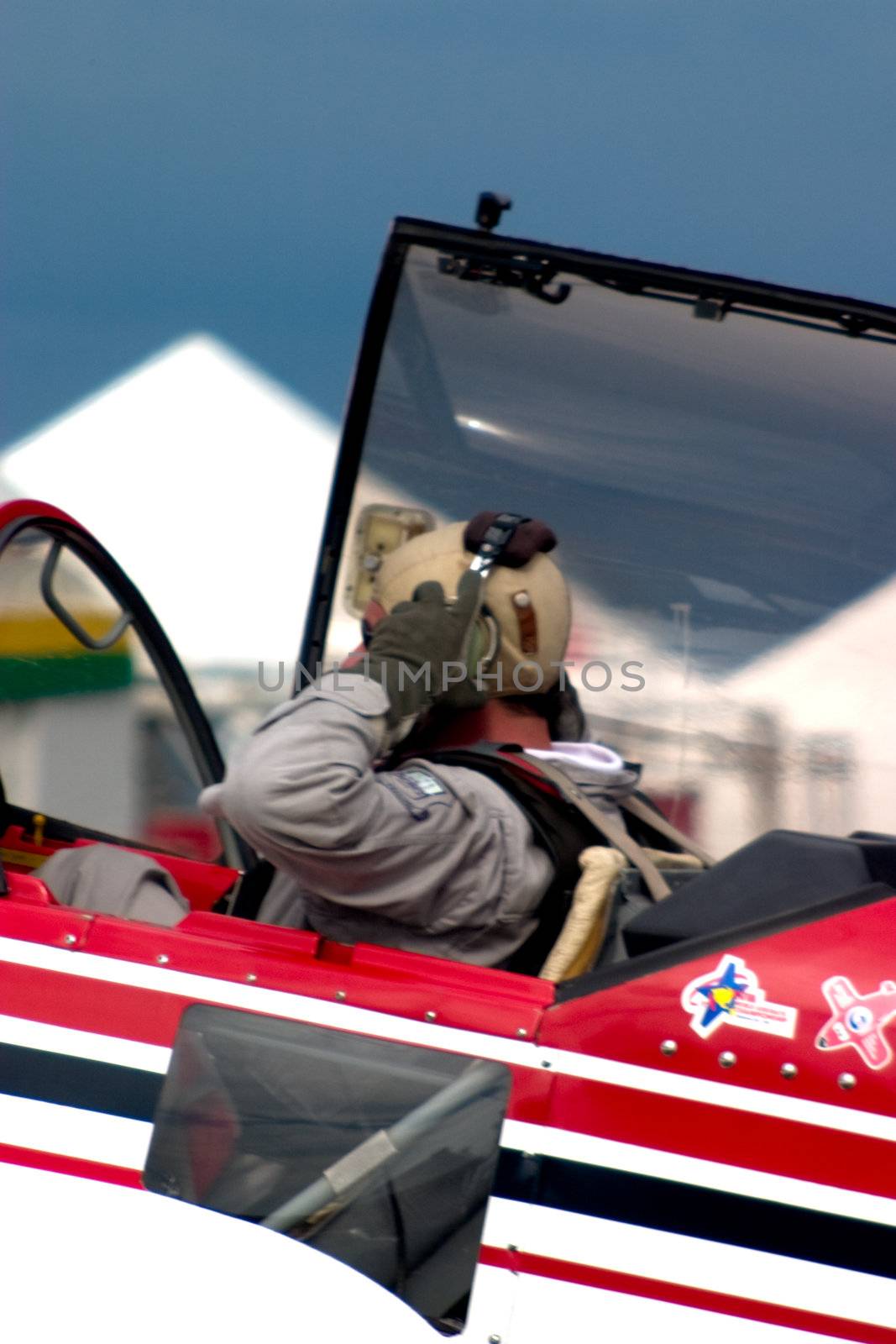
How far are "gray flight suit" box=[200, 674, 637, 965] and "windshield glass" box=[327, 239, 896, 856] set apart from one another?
0.61 metres

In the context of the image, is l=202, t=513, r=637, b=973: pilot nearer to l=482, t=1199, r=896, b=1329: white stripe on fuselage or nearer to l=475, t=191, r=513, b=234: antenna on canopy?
l=482, t=1199, r=896, b=1329: white stripe on fuselage

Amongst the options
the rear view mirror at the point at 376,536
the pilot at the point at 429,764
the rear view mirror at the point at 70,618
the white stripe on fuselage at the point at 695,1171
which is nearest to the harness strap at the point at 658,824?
the pilot at the point at 429,764

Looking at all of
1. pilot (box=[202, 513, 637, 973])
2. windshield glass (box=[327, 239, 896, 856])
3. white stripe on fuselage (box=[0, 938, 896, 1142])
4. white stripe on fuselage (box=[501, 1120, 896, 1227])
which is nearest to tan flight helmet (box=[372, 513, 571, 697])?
pilot (box=[202, 513, 637, 973])

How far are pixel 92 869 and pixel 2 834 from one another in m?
0.38

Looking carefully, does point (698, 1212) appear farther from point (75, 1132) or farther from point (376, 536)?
point (376, 536)

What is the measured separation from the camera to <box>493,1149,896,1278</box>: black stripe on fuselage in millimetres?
1373

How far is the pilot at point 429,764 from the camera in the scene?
1544 millimetres

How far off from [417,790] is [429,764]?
0.10 meters

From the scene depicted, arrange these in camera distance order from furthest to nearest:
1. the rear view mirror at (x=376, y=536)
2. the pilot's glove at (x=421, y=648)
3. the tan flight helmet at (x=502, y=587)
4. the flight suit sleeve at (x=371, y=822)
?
the rear view mirror at (x=376, y=536) < the tan flight helmet at (x=502, y=587) < the pilot's glove at (x=421, y=648) < the flight suit sleeve at (x=371, y=822)

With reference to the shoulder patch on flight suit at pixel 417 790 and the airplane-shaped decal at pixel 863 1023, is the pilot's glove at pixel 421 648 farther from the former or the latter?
the airplane-shaped decal at pixel 863 1023

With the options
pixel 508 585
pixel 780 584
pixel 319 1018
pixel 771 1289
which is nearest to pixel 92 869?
pixel 319 1018

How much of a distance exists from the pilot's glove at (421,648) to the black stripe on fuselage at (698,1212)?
57cm

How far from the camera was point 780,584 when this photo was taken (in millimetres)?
2234

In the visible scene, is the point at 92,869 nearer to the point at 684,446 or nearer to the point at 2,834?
the point at 2,834
